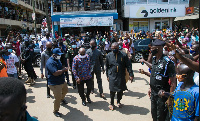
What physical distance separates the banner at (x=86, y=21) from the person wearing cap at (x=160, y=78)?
12969 mm

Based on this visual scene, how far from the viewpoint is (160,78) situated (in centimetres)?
348

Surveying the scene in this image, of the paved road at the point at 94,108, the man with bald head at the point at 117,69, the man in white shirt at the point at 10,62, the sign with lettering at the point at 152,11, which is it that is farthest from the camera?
the sign with lettering at the point at 152,11

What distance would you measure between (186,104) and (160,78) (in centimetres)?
113

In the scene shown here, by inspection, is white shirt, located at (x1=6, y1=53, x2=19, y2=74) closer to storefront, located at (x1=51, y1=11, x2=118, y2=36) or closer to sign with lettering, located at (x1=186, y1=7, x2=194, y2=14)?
storefront, located at (x1=51, y1=11, x2=118, y2=36)

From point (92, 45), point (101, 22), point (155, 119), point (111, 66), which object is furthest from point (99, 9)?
point (155, 119)

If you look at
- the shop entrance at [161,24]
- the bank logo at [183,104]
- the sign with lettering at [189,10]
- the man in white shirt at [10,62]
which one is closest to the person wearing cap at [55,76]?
the man in white shirt at [10,62]

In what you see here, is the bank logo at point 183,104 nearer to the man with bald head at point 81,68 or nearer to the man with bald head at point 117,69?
the man with bald head at point 117,69

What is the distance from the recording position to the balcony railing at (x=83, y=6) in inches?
690

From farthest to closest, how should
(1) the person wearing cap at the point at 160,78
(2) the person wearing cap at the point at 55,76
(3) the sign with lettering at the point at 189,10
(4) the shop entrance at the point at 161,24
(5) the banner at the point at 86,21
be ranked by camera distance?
(4) the shop entrance at the point at 161,24, (3) the sign with lettering at the point at 189,10, (5) the banner at the point at 86,21, (2) the person wearing cap at the point at 55,76, (1) the person wearing cap at the point at 160,78

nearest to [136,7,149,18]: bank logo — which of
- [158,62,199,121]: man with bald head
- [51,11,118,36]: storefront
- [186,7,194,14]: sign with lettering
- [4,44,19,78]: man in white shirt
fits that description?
[186,7,194,14]: sign with lettering

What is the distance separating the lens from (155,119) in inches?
142

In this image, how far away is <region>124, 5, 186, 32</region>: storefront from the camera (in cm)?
2216

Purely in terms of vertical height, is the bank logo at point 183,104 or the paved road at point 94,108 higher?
the bank logo at point 183,104

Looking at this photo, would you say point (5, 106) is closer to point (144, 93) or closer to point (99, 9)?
point (144, 93)
